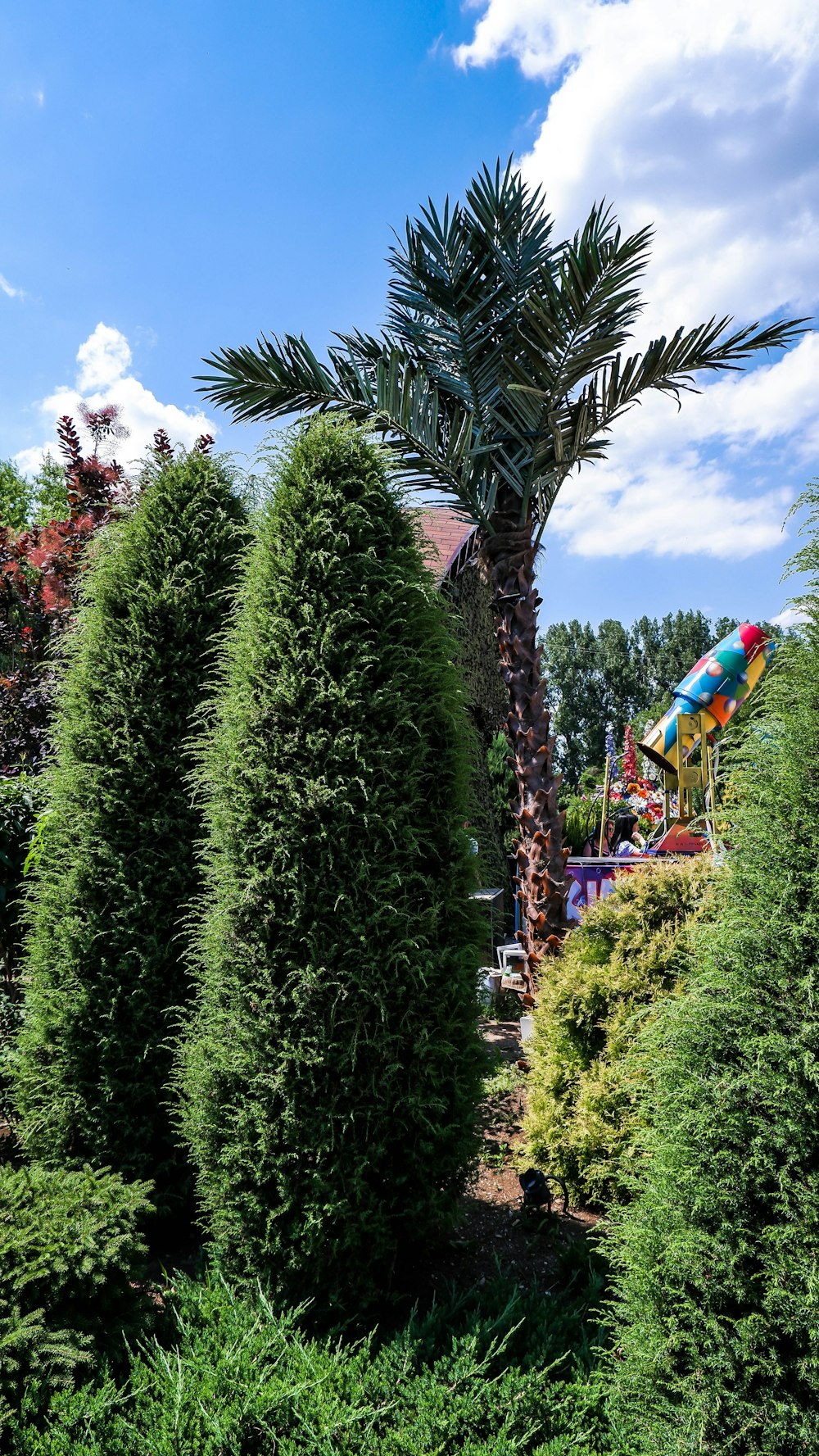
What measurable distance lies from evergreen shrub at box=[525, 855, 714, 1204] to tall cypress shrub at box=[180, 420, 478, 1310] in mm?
839

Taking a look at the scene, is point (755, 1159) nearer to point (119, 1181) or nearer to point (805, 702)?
point (805, 702)

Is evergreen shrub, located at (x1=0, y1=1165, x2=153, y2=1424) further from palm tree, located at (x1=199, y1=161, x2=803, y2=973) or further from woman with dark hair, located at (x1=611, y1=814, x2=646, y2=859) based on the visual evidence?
woman with dark hair, located at (x1=611, y1=814, x2=646, y2=859)

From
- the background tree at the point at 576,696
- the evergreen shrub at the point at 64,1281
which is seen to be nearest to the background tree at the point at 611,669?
the background tree at the point at 576,696

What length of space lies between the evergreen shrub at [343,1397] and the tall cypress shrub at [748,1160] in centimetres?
35

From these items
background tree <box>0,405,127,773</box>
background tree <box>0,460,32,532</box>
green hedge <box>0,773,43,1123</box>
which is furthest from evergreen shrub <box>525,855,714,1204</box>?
background tree <box>0,460,32,532</box>

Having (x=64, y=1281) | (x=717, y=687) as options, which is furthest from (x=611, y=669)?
(x=64, y=1281)

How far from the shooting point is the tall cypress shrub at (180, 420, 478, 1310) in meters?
2.94

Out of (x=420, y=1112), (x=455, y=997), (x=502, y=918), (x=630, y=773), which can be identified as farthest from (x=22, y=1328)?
(x=630, y=773)

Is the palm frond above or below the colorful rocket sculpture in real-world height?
above

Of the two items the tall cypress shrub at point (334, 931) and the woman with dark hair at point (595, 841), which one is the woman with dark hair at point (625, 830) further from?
the tall cypress shrub at point (334, 931)

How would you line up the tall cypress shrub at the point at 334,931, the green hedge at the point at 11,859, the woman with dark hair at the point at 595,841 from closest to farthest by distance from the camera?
the tall cypress shrub at the point at 334,931 < the green hedge at the point at 11,859 < the woman with dark hair at the point at 595,841

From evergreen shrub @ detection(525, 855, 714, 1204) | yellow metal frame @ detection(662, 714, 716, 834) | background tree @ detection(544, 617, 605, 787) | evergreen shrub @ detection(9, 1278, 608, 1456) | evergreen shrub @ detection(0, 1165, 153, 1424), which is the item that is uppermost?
background tree @ detection(544, 617, 605, 787)

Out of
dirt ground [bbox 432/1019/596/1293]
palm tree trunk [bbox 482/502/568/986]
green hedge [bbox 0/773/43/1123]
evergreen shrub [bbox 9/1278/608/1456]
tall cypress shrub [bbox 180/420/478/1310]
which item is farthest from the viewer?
palm tree trunk [bbox 482/502/568/986]

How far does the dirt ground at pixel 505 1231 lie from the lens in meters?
3.36
